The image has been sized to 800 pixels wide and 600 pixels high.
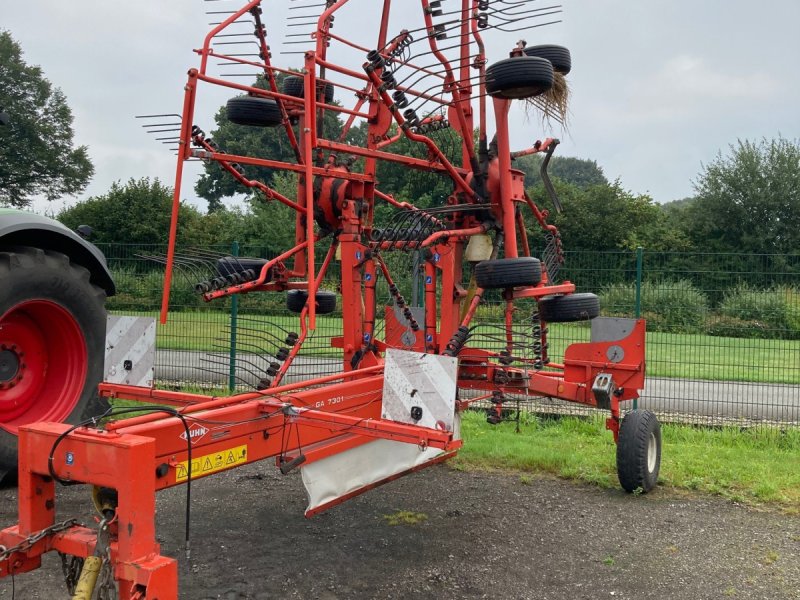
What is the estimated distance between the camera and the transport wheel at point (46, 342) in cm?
511

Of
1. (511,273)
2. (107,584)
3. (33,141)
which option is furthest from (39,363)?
(33,141)

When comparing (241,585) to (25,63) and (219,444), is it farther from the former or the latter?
(25,63)

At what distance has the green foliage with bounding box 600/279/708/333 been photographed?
8.34 metres

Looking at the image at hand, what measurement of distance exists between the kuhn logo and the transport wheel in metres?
2.35

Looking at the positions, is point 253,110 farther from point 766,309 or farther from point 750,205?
point 750,205

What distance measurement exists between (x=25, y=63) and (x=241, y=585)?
43.9m

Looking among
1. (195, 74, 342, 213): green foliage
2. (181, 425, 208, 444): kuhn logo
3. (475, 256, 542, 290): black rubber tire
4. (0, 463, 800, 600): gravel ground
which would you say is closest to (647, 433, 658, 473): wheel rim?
(0, 463, 800, 600): gravel ground

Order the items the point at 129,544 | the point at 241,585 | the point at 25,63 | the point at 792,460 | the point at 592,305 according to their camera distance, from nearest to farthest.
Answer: the point at 129,544 < the point at 241,585 < the point at 592,305 < the point at 792,460 < the point at 25,63

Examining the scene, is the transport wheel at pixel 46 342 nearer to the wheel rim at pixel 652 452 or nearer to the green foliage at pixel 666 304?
the wheel rim at pixel 652 452

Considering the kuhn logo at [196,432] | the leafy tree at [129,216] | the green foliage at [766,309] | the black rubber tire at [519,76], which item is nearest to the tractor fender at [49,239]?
the kuhn logo at [196,432]

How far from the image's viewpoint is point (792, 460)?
22.1ft

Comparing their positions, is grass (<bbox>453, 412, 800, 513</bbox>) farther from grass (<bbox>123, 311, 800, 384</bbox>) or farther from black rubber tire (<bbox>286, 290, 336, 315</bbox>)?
black rubber tire (<bbox>286, 290, 336, 315</bbox>)

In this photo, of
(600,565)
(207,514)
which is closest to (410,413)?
(600,565)

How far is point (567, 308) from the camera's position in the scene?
17.6ft
